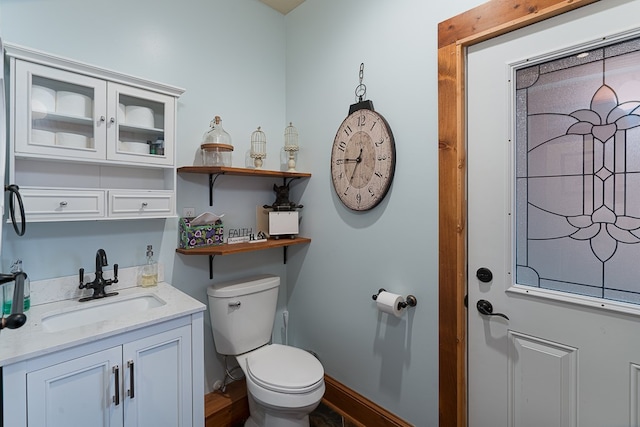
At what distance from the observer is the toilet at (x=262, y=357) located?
146 centimetres

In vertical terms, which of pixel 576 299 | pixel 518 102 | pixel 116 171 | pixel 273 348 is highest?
pixel 518 102

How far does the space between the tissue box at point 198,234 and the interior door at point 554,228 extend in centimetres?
139

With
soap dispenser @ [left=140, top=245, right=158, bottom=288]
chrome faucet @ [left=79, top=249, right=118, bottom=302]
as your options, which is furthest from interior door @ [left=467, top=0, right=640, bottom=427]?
chrome faucet @ [left=79, top=249, right=118, bottom=302]

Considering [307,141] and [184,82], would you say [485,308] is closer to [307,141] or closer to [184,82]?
[307,141]

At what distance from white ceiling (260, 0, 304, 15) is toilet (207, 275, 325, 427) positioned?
189 centimetres

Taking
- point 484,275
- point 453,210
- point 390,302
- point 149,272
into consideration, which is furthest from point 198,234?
point 484,275

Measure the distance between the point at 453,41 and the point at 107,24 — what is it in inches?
65.4

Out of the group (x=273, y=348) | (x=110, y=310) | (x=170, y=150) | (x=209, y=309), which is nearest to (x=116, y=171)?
(x=170, y=150)

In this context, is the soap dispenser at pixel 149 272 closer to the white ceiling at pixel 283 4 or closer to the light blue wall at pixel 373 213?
the light blue wall at pixel 373 213

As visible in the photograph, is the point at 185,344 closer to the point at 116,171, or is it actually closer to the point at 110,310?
the point at 110,310

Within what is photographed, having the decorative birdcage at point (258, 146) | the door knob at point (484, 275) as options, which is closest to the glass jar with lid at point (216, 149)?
the decorative birdcage at point (258, 146)

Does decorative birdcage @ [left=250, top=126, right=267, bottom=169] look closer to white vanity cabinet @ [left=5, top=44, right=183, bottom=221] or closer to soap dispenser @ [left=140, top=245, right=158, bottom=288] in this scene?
A: white vanity cabinet @ [left=5, top=44, right=183, bottom=221]

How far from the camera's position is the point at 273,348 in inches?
72.0

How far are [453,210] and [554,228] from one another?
362 millimetres
